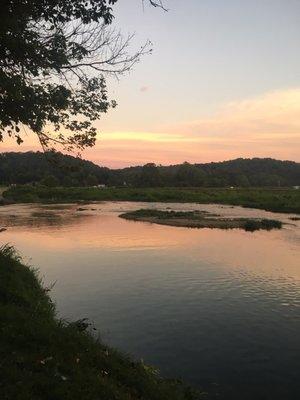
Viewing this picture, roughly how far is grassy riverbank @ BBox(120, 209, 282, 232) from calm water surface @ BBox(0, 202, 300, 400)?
9.98 metres

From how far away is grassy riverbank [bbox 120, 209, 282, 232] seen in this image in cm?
5655

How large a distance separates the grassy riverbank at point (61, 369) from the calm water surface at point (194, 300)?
257 centimetres

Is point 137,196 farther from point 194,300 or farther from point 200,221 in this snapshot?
point 194,300

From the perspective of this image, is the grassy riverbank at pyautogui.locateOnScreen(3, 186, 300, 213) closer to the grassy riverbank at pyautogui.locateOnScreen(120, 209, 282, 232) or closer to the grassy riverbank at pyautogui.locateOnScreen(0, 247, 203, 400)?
the grassy riverbank at pyautogui.locateOnScreen(120, 209, 282, 232)

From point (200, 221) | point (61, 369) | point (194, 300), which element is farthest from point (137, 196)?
point (61, 369)

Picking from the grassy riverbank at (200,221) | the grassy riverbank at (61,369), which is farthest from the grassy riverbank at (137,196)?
the grassy riverbank at (61,369)

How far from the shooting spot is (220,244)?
140ft

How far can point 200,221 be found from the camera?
62938 mm

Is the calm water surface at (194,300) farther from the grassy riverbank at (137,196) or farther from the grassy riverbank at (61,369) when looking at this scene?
the grassy riverbank at (137,196)

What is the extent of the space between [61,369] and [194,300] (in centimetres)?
1311

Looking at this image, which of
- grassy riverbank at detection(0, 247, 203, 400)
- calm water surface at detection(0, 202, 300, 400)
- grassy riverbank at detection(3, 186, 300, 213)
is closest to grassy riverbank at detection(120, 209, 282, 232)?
calm water surface at detection(0, 202, 300, 400)

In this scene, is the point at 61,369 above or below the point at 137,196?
below

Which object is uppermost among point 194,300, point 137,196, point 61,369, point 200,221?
point 137,196

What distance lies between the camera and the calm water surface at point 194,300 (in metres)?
15.5
